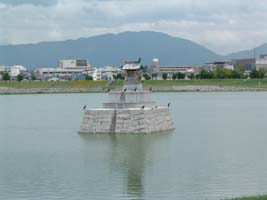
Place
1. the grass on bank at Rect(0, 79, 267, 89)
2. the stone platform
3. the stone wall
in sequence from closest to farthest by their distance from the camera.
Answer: the stone wall < the stone platform < the grass on bank at Rect(0, 79, 267, 89)

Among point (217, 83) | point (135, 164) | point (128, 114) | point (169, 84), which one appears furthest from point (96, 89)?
point (135, 164)

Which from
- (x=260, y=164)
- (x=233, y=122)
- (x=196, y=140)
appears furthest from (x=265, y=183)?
(x=233, y=122)

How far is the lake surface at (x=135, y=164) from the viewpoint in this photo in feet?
72.7

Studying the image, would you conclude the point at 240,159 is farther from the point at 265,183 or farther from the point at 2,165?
the point at 2,165

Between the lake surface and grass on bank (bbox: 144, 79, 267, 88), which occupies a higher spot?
the lake surface

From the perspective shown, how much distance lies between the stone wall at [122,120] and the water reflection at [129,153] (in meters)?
0.62

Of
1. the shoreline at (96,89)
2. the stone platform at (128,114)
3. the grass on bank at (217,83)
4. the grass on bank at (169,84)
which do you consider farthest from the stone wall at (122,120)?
the grass on bank at (217,83)

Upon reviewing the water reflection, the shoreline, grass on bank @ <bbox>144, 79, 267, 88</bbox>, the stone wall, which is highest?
the stone wall

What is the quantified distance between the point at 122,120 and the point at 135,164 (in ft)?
32.9

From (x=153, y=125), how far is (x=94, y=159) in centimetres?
946

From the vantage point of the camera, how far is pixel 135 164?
93.4 ft

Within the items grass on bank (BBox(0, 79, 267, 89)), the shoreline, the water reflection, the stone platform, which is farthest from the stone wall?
grass on bank (BBox(0, 79, 267, 89))

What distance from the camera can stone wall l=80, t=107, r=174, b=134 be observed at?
38.0m

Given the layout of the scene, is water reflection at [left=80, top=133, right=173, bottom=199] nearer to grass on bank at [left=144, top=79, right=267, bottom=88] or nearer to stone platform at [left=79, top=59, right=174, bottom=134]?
stone platform at [left=79, top=59, right=174, bottom=134]
